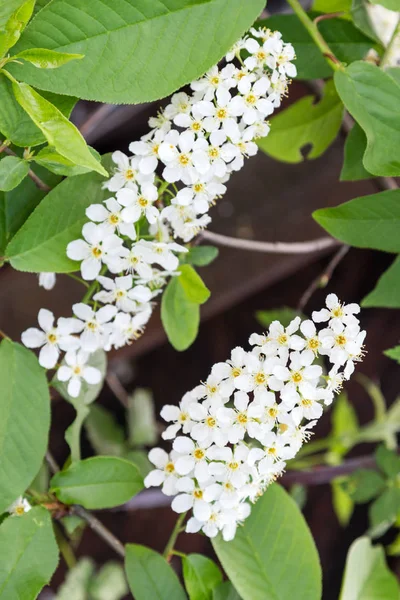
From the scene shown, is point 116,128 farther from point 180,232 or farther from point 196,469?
point 196,469

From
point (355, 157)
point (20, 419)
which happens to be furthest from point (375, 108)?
point (20, 419)

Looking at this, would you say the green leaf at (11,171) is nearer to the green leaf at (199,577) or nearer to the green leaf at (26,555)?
the green leaf at (26,555)

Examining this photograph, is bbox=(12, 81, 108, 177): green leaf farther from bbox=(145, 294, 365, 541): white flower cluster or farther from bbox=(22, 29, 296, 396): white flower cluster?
bbox=(145, 294, 365, 541): white flower cluster

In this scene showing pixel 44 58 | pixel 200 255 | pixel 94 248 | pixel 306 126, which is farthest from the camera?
pixel 306 126

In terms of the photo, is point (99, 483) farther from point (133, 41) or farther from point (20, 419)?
point (133, 41)

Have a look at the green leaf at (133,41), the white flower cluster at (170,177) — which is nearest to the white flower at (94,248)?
the white flower cluster at (170,177)

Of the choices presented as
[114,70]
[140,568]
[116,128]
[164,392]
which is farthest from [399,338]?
[114,70]
